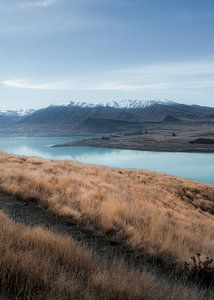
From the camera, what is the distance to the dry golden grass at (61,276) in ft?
14.2

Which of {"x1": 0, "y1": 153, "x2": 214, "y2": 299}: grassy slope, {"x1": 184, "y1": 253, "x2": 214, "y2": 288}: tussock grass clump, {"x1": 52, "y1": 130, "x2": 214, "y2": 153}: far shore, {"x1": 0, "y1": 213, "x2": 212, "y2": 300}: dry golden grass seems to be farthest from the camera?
{"x1": 52, "y1": 130, "x2": 214, "y2": 153}: far shore

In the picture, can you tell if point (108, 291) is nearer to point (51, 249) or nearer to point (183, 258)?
point (51, 249)

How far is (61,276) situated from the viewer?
15.6 ft

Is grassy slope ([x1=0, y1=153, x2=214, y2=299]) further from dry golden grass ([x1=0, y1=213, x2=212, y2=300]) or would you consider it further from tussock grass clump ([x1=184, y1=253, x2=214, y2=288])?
tussock grass clump ([x1=184, y1=253, x2=214, y2=288])

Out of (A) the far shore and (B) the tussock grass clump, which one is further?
(A) the far shore

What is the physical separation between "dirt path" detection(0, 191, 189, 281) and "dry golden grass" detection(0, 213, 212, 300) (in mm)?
870

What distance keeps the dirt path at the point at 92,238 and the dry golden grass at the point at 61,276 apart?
0.87 meters

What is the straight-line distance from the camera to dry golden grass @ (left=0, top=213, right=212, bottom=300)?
4337mm

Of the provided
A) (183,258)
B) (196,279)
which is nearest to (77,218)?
(183,258)

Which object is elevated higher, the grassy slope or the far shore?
the grassy slope

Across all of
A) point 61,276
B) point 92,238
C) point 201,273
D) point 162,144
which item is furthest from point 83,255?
point 162,144

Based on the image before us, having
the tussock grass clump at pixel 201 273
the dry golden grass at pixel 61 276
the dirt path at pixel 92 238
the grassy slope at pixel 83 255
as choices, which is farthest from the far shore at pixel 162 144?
the dry golden grass at pixel 61 276

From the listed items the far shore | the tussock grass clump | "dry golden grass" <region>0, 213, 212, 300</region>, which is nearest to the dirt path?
the tussock grass clump

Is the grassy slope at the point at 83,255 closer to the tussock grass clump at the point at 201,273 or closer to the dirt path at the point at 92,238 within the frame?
the dirt path at the point at 92,238
